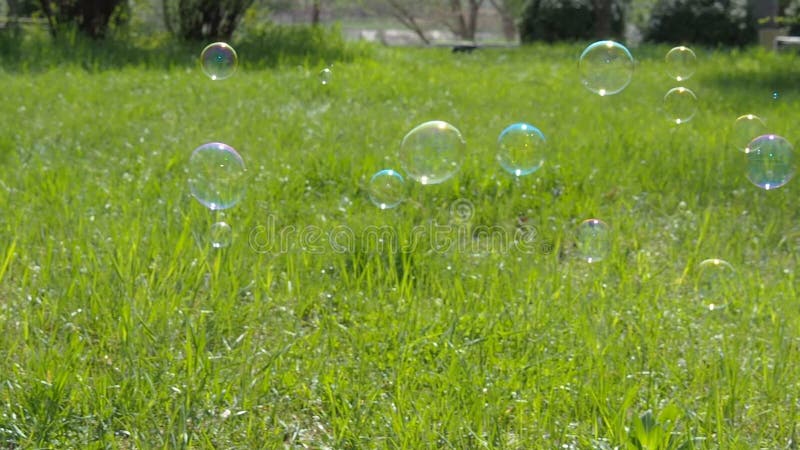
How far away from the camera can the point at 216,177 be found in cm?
420

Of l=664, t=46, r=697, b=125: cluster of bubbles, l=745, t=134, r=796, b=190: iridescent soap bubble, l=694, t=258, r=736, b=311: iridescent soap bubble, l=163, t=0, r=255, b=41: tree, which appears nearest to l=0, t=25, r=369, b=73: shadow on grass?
l=163, t=0, r=255, b=41: tree

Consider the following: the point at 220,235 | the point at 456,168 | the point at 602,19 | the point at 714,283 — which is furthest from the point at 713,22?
the point at 220,235

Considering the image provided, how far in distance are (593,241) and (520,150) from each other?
0.62 m

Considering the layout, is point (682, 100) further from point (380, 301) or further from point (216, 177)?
point (380, 301)

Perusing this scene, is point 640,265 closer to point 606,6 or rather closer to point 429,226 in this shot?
point 429,226

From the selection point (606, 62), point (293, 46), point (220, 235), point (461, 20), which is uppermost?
point (606, 62)

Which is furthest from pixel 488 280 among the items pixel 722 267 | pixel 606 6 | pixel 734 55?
pixel 606 6

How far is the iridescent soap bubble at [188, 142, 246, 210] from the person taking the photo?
4.12m

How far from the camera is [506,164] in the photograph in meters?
4.53

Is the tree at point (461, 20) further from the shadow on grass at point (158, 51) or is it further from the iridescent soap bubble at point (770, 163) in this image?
the iridescent soap bubble at point (770, 163)

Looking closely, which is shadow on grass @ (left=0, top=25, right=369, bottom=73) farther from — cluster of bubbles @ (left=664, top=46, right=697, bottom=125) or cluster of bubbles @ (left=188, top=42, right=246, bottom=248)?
cluster of bubbles @ (left=188, top=42, right=246, bottom=248)

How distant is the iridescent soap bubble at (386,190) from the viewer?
4.45m

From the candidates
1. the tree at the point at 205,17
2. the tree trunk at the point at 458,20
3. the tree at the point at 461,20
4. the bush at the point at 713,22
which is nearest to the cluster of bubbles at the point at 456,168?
the tree at the point at 205,17

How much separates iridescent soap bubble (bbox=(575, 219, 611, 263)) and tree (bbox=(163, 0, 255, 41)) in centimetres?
1060
